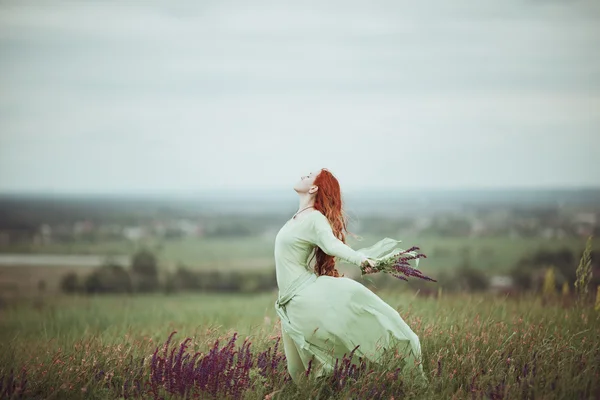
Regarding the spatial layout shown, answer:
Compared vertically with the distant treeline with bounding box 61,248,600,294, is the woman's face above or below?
above

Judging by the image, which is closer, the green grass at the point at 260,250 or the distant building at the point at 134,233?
the green grass at the point at 260,250

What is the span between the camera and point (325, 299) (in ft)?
19.6

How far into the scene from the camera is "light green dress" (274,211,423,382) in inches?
234

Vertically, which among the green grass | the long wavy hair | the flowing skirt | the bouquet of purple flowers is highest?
the long wavy hair

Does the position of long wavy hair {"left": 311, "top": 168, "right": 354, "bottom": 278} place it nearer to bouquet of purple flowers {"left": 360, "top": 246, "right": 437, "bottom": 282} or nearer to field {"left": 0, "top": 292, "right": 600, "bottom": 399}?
bouquet of purple flowers {"left": 360, "top": 246, "right": 437, "bottom": 282}

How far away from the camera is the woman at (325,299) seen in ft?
19.5

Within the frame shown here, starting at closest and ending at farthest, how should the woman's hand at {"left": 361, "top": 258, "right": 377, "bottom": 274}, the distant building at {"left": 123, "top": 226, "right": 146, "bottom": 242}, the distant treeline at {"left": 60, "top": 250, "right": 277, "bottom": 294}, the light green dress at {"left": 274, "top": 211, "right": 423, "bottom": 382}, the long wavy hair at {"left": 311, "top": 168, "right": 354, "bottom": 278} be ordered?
the woman's hand at {"left": 361, "top": 258, "right": 377, "bottom": 274}, the light green dress at {"left": 274, "top": 211, "right": 423, "bottom": 382}, the long wavy hair at {"left": 311, "top": 168, "right": 354, "bottom": 278}, the distant treeline at {"left": 60, "top": 250, "right": 277, "bottom": 294}, the distant building at {"left": 123, "top": 226, "right": 146, "bottom": 242}

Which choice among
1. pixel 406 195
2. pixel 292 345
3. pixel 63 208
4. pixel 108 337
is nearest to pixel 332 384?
pixel 292 345

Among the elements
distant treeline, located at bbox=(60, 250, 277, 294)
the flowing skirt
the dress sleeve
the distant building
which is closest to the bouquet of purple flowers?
the dress sleeve

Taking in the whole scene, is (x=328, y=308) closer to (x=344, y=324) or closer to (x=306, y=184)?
(x=344, y=324)

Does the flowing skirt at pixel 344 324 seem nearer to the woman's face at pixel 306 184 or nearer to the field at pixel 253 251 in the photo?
the woman's face at pixel 306 184

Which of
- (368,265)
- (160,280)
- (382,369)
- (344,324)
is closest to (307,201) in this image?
(368,265)

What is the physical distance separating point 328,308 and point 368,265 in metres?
0.50

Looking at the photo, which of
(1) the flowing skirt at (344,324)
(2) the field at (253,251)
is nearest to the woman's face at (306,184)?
(1) the flowing skirt at (344,324)
